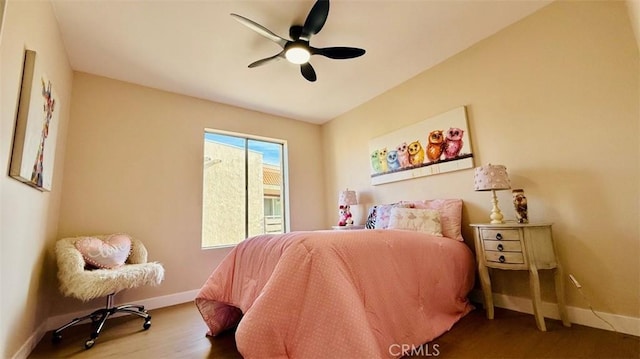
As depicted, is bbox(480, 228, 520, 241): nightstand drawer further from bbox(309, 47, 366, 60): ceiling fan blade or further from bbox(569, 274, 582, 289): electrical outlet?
bbox(309, 47, 366, 60): ceiling fan blade

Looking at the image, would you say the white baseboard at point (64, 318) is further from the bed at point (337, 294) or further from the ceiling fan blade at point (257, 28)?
the ceiling fan blade at point (257, 28)

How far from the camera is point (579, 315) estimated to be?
6.28 feet

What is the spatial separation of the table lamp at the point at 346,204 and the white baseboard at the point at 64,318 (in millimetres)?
2062

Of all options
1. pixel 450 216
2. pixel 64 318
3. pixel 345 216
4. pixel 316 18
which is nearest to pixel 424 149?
pixel 450 216

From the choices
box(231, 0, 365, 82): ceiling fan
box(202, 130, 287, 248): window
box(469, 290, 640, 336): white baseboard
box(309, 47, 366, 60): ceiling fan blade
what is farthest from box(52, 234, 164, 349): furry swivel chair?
box(469, 290, 640, 336): white baseboard

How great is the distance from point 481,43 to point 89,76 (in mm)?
4028

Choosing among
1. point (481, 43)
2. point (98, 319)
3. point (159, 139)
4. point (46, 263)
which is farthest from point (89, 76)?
point (481, 43)

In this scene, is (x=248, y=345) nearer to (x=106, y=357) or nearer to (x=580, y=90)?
(x=106, y=357)

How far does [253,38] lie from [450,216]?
2.45 meters

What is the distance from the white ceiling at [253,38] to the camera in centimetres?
207

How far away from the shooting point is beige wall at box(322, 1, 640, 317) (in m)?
1.79

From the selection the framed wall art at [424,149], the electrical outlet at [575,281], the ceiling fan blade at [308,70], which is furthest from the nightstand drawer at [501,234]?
the ceiling fan blade at [308,70]

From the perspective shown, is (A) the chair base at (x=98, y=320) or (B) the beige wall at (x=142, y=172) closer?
(A) the chair base at (x=98, y=320)

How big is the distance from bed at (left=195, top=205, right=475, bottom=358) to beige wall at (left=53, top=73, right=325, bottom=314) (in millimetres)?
1416
